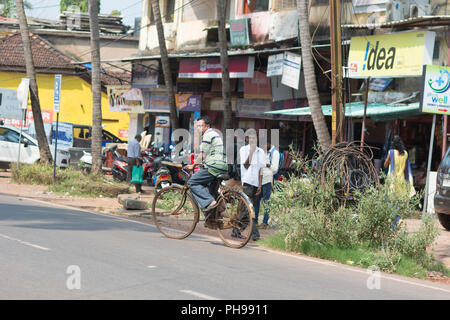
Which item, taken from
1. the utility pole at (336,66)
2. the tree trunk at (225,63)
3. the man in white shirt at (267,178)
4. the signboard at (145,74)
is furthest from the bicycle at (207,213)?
the signboard at (145,74)

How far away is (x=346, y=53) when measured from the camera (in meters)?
19.7

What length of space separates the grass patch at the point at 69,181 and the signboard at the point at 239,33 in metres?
7.02

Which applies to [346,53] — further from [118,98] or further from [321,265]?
[118,98]

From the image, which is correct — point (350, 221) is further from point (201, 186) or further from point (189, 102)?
point (189, 102)

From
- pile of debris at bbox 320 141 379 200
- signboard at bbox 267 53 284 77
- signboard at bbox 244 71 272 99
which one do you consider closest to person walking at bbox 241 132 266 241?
pile of debris at bbox 320 141 379 200

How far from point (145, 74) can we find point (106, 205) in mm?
13711

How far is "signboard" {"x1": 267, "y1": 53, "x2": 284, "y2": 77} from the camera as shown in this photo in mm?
21439

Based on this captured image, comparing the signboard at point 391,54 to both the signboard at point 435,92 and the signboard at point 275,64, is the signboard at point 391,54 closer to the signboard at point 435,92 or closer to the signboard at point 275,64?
the signboard at point 435,92

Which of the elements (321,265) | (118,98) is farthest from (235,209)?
(118,98)

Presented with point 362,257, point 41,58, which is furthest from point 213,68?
point 41,58

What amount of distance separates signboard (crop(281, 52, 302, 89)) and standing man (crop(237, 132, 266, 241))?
8.80 m

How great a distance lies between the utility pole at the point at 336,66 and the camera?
14562mm

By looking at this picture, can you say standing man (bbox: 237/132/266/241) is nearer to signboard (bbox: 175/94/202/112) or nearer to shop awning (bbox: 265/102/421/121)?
shop awning (bbox: 265/102/421/121)

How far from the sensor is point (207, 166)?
34.6ft
